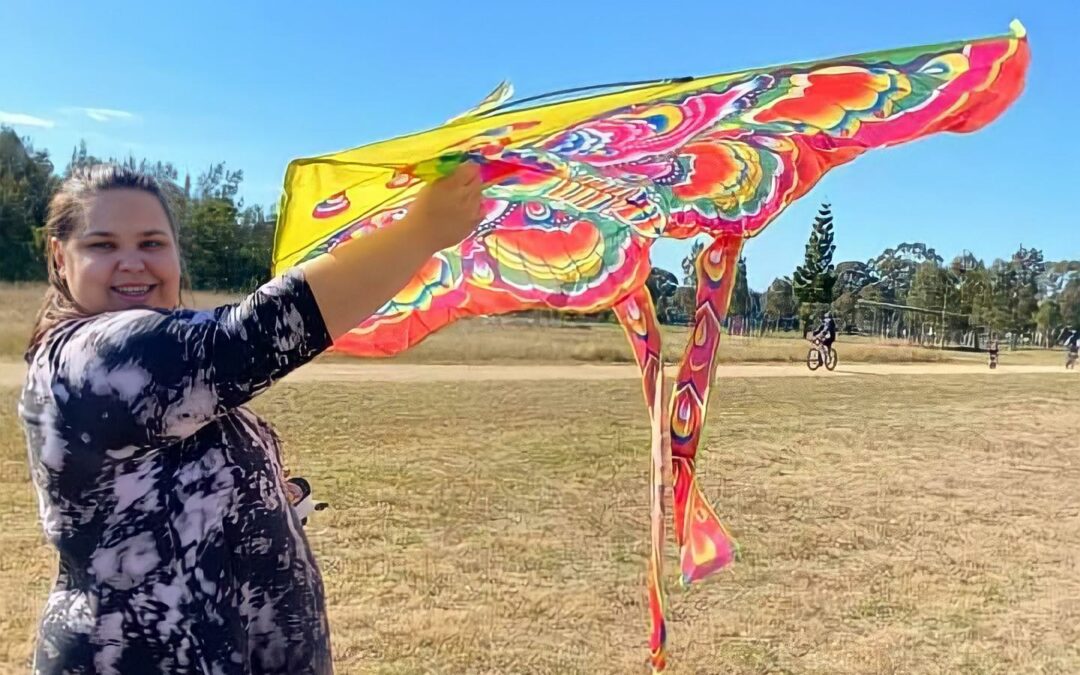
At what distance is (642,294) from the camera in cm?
227

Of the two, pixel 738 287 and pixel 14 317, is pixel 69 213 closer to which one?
pixel 738 287

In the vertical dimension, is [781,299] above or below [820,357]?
above

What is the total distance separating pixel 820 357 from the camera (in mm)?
19703

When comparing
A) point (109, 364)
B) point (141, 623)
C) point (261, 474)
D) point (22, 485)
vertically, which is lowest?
point (22, 485)

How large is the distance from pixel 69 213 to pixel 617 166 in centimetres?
94

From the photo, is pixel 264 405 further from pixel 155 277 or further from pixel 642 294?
pixel 155 277

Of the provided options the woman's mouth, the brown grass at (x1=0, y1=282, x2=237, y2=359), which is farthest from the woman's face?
the brown grass at (x1=0, y1=282, x2=237, y2=359)

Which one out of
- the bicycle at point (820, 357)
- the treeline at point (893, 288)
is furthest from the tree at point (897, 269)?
the bicycle at point (820, 357)

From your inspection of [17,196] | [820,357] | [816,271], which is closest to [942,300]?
[816,271]

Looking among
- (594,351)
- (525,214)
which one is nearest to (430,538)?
(525,214)

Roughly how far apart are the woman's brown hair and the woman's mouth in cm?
5

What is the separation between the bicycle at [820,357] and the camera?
19625 mm

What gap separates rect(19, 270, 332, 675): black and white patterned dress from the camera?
889 mm

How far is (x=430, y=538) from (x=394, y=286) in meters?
4.06
